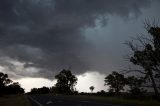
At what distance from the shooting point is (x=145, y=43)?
29359mm

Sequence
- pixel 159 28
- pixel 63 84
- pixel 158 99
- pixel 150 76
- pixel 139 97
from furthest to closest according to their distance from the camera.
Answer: pixel 63 84, pixel 139 97, pixel 158 99, pixel 159 28, pixel 150 76

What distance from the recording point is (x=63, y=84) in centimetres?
14825

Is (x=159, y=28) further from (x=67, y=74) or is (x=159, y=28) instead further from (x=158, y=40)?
(x=67, y=74)

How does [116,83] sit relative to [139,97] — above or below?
above

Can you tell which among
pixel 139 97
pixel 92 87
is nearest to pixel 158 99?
pixel 139 97

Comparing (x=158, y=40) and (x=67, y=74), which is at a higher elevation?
(x=67, y=74)

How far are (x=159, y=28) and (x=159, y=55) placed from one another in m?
5.10

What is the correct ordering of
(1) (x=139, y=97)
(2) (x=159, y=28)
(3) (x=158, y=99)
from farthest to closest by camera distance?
(1) (x=139, y=97) → (3) (x=158, y=99) → (2) (x=159, y=28)

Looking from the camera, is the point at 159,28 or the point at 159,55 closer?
the point at 159,55

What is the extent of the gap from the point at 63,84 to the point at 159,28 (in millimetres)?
117374

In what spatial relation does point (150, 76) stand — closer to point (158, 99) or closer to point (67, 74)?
point (158, 99)

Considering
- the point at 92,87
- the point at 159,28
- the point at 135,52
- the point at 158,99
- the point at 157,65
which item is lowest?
the point at 158,99

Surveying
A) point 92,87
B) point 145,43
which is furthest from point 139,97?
point 92,87

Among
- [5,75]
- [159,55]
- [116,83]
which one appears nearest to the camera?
[159,55]
